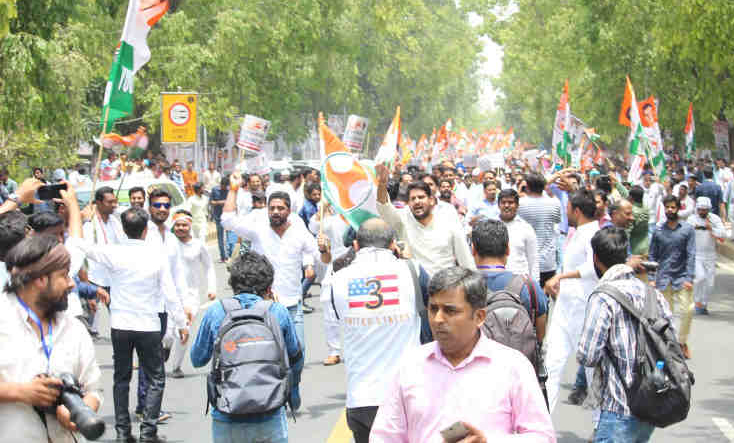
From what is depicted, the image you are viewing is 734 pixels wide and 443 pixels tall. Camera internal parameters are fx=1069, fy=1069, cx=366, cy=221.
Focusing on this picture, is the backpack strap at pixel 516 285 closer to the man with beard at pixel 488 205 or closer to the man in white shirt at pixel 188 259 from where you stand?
the man in white shirt at pixel 188 259

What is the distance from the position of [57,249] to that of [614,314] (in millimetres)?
2517

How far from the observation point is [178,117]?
24.3 metres

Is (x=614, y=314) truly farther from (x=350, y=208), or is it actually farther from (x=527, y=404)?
(x=350, y=208)

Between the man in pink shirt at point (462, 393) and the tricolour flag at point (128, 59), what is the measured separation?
632cm

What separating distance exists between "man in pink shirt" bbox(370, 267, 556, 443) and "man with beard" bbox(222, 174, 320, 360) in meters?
4.95

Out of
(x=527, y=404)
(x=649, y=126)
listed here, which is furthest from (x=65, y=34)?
(x=527, y=404)

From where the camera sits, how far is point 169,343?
8.96 meters

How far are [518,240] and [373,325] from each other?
3.71 metres

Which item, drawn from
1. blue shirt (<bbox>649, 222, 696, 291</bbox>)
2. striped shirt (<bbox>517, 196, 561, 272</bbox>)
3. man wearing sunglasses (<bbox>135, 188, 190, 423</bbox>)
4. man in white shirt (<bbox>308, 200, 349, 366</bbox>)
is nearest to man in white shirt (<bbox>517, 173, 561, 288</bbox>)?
striped shirt (<bbox>517, 196, 561, 272</bbox>)

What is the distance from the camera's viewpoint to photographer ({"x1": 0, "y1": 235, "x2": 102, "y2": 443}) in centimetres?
362

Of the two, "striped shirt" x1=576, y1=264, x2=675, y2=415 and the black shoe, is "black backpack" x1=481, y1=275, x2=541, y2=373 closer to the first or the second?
"striped shirt" x1=576, y1=264, x2=675, y2=415

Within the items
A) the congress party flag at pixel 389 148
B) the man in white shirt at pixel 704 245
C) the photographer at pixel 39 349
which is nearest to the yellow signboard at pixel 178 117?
the congress party flag at pixel 389 148

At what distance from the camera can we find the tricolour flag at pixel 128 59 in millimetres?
9656

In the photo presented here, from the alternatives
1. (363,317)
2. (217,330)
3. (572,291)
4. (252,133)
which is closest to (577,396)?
(572,291)
